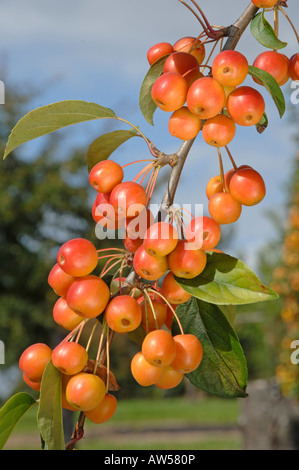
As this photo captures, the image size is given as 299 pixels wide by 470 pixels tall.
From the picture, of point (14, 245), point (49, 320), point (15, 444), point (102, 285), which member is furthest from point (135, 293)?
point (15, 444)

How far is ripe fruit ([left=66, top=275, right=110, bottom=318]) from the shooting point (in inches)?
17.5

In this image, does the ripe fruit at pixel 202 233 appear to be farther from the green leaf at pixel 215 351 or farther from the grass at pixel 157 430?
the grass at pixel 157 430

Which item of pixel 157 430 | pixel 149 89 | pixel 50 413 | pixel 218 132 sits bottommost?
pixel 50 413

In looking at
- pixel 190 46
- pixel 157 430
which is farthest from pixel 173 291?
pixel 157 430

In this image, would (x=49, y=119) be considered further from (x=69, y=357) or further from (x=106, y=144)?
(x=69, y=357)

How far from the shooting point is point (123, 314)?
43cm

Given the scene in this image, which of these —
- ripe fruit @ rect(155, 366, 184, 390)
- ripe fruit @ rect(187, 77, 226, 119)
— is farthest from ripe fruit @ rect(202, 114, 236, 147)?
ripe fruit @ rect(155, 366, 184, 390)

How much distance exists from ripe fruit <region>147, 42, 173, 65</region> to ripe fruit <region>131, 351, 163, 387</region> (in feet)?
1.01

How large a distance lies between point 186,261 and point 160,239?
3 cm

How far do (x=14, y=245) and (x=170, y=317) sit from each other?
17.2 feet

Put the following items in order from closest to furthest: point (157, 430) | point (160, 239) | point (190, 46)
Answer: point (160, 239)
point (190, 46)
point (157, 430)

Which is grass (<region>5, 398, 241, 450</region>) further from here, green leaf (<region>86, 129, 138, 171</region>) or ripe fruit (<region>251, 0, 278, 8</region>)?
ripe fruit (<region>251, 0, 278, 8</region>)

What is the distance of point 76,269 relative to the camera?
47 cm
